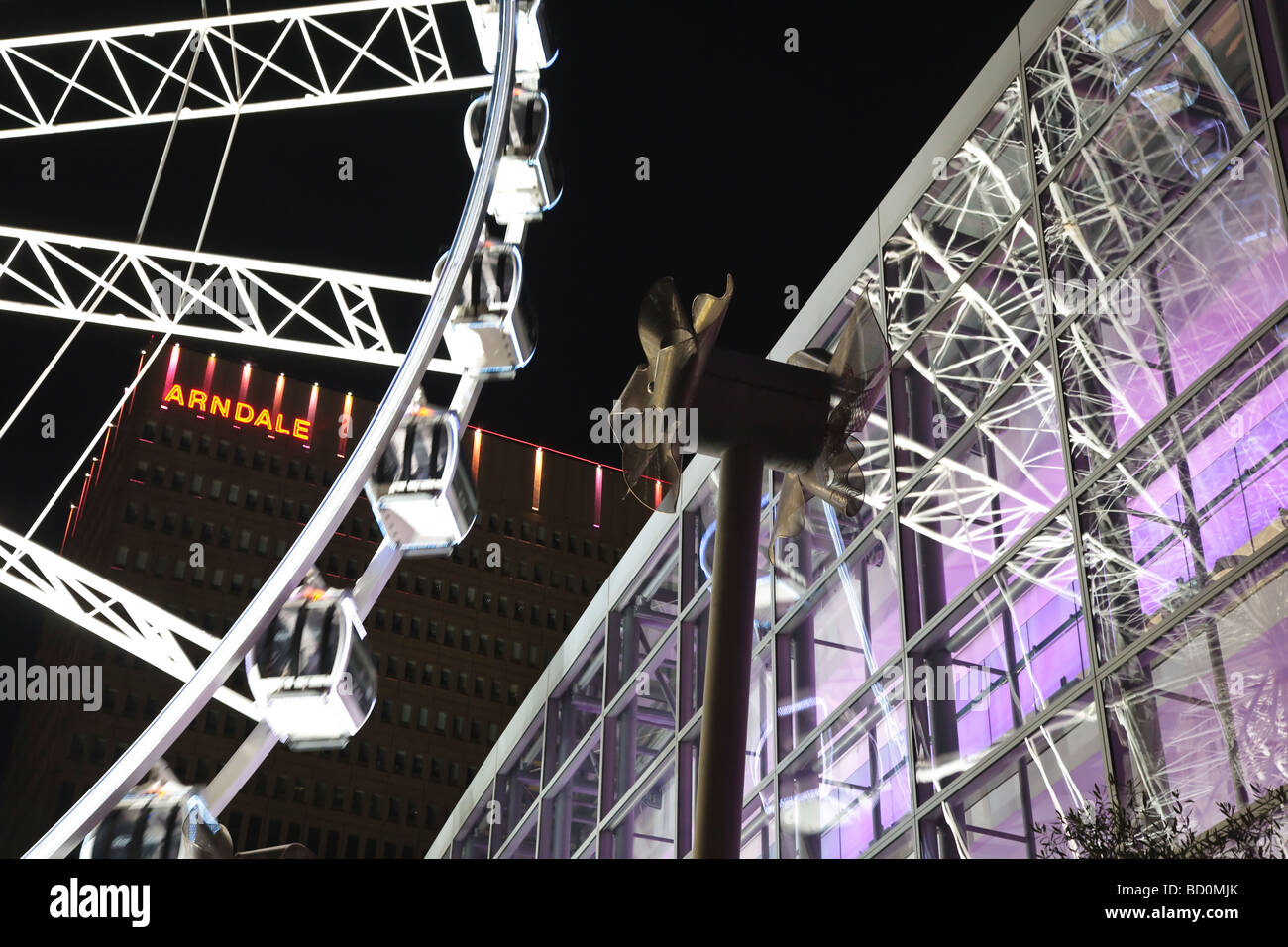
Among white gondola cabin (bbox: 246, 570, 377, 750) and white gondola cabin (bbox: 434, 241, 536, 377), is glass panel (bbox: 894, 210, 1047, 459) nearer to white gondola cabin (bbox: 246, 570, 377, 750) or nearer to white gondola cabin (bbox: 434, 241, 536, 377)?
white gondola cabin (bbox: 434, 241, 536, 377)

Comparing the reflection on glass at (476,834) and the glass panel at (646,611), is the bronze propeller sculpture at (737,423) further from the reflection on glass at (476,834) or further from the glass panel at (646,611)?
the reflection on glass at (476,834)

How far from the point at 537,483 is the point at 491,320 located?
110 metres

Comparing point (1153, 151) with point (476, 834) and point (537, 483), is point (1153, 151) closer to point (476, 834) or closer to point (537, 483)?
point (476, 834)

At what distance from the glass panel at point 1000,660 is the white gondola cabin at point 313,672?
8757 millimetres

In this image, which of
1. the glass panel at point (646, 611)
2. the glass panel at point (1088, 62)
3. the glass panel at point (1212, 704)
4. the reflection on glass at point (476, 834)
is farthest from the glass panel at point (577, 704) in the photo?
the glass panel at point (1212, 704)

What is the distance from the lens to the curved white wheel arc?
7645 millimetres

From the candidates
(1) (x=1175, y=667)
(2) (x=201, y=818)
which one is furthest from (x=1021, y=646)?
(2) (x=201, y=818)

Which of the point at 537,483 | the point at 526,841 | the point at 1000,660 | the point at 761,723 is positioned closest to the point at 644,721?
the point at 761,723

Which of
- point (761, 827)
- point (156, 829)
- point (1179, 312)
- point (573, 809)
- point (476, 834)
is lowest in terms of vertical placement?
point (156, 829)

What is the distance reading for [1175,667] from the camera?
13703mm

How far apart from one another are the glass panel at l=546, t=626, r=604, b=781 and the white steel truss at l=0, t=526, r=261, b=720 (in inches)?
684

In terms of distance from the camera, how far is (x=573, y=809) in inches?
1109
